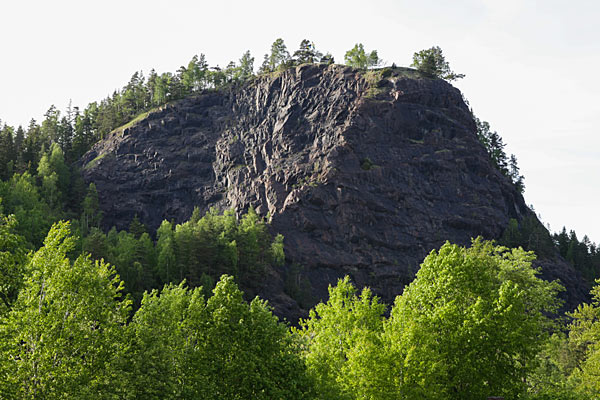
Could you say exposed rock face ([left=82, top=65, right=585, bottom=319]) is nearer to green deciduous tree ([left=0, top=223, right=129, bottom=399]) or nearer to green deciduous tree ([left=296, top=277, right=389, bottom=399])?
green deciduous tree ([left=296, top=277, right=389, bottom=399])

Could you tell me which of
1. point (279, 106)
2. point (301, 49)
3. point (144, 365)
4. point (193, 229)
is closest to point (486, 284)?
point (144, 365)

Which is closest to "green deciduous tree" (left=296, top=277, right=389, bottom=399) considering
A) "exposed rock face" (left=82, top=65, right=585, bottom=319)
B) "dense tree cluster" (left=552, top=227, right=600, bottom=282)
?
"exposed rock face" (left=82, top=65, right=585, bottom=319)

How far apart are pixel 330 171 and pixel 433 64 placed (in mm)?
48702

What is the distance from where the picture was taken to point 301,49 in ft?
554

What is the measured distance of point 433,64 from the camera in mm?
155500

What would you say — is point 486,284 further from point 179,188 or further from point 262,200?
point 179,188

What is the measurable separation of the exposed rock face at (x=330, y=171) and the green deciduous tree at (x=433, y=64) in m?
4.40

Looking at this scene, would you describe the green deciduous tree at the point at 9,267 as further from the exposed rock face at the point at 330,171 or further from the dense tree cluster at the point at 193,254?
the exposed rock face at the point at 330,171

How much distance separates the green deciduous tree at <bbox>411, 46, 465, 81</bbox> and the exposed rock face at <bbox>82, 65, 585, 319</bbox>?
4.40m

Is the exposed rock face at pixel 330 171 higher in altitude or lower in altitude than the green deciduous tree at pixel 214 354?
higher

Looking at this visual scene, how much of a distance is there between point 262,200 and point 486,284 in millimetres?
95345

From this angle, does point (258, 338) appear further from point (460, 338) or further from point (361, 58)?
point (361, 58)

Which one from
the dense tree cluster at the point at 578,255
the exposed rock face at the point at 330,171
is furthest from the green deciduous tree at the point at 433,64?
the dense tree cluster at the point at 578,255

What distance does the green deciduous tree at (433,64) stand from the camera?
156 meters
